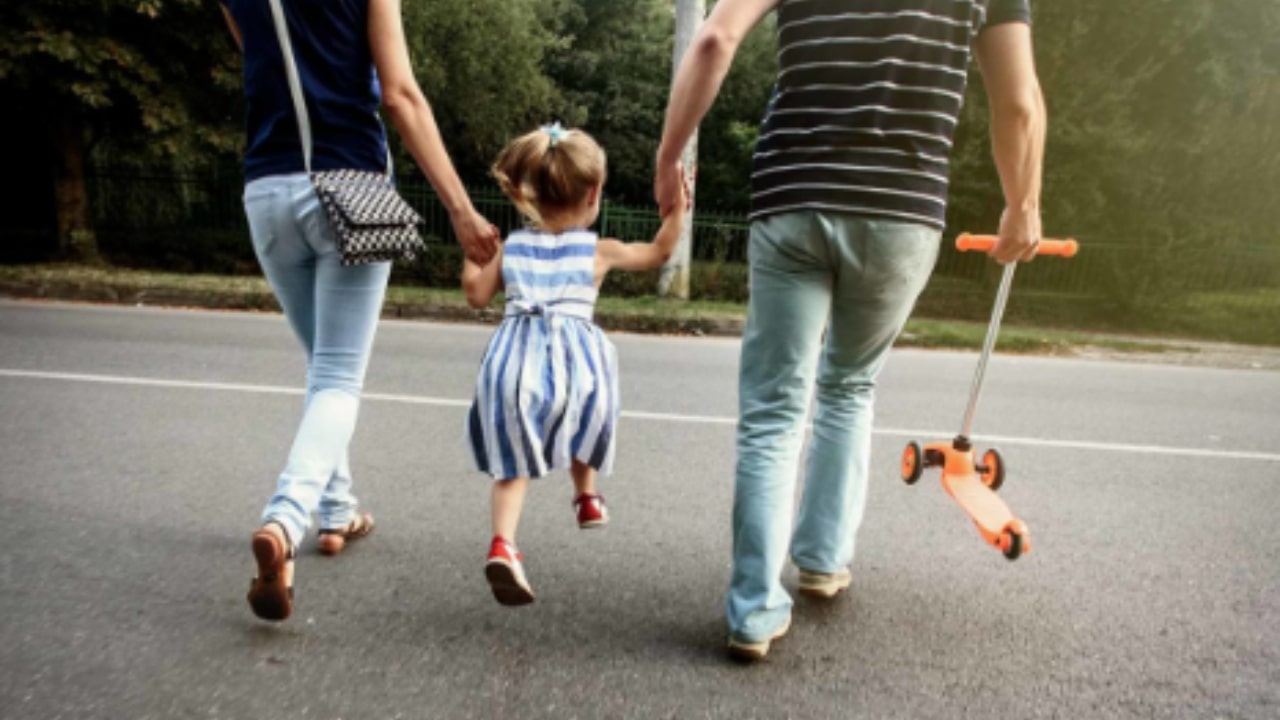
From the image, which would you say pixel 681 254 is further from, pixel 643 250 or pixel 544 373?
pixel 544 373

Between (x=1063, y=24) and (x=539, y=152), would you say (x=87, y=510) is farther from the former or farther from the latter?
(x=1063, y=24)

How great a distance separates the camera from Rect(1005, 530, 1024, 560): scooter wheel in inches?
97.3

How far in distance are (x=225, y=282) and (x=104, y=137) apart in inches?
187

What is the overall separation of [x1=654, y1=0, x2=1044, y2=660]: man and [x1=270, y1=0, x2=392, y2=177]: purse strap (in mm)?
964

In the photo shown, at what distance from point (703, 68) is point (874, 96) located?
1.45 ft

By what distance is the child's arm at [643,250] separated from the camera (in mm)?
2379

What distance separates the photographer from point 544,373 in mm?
2328

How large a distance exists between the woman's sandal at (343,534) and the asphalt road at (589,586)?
0.08 metres

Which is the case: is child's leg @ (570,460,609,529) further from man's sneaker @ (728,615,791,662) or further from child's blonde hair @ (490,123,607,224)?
child's blonde hair @ (490,123,607,224)

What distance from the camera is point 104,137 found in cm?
1322

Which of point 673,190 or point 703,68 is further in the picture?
point 673,190

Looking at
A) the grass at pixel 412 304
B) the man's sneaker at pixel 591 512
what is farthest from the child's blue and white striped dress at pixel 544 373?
the grass at pixel 412 304

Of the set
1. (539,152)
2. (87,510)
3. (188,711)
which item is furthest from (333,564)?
(539,152)

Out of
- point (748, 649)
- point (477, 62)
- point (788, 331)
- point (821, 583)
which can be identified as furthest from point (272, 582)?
point (477, 62)
